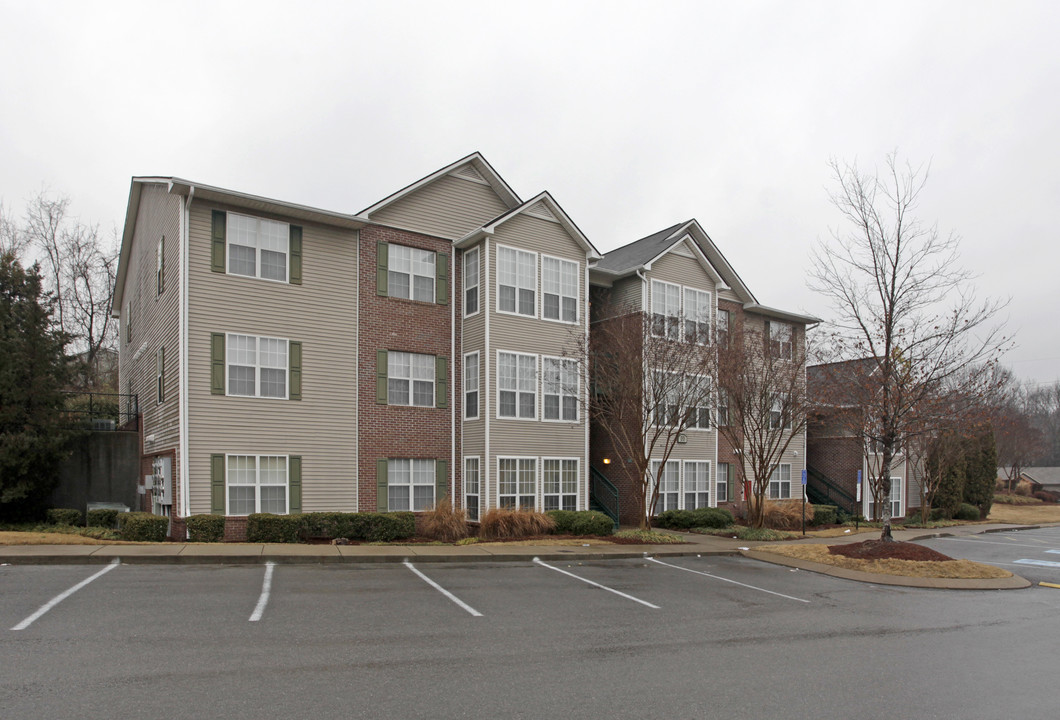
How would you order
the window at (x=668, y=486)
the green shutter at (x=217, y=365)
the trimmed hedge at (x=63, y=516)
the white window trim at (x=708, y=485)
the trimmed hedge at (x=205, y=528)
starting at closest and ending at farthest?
the trimmed hedge at (x=205, y=528) < the green shutter at (x=217, y=365) < the trimmed hedge at (x=63, y=516) < the window at (x=668, y=486) < the white window trim at (x=708, y=485)

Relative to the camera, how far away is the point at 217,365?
19.1 metres

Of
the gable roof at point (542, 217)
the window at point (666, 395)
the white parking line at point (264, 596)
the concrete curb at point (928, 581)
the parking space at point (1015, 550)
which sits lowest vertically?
the parking space at point (1015, 550)

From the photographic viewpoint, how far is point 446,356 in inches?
911

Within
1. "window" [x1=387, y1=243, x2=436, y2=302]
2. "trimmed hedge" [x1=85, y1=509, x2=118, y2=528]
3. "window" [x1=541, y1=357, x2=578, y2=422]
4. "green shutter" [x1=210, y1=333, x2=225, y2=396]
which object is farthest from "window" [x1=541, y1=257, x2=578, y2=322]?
"trimmed hedge" [x1=85, y1=509, x2=118, y2=528]

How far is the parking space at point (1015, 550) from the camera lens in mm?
19047

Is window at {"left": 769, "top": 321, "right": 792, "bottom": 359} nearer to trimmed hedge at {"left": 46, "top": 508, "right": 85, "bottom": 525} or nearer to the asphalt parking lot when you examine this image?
the asphalt parking lot

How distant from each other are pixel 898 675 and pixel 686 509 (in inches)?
720

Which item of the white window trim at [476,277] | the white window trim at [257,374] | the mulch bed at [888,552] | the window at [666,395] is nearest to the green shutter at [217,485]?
the white window trim at [257,374]

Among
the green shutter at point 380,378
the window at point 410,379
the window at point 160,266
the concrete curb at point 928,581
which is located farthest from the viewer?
the window at point 410,379

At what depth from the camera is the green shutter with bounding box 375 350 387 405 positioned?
21.7 m

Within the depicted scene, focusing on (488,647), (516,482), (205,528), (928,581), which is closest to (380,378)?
(516,482)

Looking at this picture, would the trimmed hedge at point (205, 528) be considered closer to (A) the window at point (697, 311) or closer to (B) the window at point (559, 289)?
(B) the window at point (559, 289)

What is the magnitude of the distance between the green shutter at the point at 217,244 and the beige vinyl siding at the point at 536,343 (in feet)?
24.0

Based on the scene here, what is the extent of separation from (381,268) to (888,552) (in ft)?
48.9
